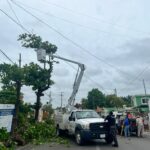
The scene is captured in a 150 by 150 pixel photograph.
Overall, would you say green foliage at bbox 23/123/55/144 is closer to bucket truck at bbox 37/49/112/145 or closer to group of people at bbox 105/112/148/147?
bucket truck at bbox 37/49/112/145

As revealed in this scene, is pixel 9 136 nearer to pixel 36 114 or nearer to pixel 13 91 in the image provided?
pixel 13 91

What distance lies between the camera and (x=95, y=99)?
4045 inches

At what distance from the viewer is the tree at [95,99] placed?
101 meters

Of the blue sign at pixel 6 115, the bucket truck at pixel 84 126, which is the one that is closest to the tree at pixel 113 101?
the bucket truck at pixel 84 126

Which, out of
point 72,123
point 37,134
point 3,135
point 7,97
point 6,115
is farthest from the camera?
point 7,97

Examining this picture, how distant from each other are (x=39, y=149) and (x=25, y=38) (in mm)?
14870

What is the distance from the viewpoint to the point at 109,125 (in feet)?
56.1

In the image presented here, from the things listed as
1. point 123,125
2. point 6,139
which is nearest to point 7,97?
point 6,139

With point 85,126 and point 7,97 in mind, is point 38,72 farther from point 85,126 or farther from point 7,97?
point 85,126

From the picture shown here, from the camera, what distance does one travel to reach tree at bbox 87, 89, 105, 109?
101188 millimetres

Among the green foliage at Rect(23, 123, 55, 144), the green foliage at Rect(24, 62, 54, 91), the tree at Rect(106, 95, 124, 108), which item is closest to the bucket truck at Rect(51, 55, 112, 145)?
the green foliage at Rect(23, 123, 55, 144)

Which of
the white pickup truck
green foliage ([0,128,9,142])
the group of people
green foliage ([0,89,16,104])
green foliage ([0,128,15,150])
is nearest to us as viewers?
green foliage ([0,128,15,150])

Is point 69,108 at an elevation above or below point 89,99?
below

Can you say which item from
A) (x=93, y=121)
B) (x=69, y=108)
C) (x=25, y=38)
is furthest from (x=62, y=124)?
(x=25, y=38)
